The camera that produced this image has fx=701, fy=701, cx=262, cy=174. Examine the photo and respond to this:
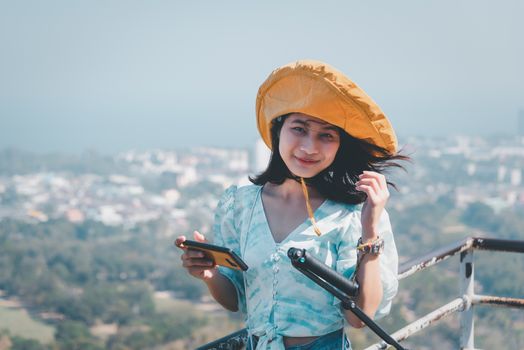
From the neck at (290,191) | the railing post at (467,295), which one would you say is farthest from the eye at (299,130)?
the railing post at (467,295)

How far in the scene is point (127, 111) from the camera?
151 m

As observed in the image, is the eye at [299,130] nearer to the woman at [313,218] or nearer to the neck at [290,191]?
the woman at [313,218]

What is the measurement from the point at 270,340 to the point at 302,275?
0.44ft

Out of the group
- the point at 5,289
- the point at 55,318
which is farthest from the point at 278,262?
the point at 5,289

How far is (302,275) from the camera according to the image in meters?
1.29

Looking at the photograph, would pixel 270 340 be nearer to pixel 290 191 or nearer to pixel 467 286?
pixel 290 191

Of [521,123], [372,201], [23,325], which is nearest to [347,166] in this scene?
[372,201]

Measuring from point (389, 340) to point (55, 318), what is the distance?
113ft

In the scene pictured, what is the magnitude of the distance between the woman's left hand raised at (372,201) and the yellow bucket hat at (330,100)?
104mm

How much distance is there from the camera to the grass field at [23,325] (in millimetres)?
29422

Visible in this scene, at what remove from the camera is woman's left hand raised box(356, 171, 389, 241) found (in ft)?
4.00

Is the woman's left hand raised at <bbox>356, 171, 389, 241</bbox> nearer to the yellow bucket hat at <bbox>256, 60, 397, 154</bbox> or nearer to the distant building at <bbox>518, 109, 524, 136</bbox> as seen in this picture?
the yellow bucket hat at <bbox>256, 60, 397, 154</bbox>

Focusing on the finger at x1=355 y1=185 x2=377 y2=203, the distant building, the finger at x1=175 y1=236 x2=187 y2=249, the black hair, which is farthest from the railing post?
the distant building

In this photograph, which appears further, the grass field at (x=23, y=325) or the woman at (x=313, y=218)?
the grass field at (x=23, y=325)
